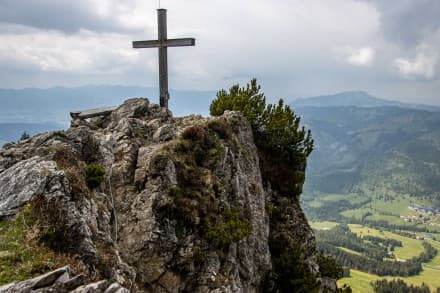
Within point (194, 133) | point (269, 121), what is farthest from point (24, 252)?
point (269, 121)

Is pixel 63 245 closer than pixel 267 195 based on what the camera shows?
Yes

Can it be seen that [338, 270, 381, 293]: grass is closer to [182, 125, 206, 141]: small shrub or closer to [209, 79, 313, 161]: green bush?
[209, 79, 313, 161]: green bush

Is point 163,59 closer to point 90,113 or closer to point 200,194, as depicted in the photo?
point 90,113

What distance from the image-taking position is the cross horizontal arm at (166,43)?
2434 centimetres

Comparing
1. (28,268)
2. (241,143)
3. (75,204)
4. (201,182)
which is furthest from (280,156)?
(28,268)

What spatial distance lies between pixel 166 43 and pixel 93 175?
1331 centimetres

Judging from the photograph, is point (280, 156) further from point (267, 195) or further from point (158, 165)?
point (158, 165)

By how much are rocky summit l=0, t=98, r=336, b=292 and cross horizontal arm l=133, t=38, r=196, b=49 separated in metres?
4.08

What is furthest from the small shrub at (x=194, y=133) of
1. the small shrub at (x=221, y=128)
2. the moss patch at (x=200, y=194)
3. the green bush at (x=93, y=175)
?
the green bush at (x=93, y=175)

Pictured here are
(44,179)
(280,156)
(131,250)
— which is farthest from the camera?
(280,156)

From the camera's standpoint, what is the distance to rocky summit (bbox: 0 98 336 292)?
35.3 feet

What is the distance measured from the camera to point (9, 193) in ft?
40.0

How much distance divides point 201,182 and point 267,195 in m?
10.8

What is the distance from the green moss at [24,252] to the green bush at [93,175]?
3.74m
